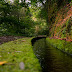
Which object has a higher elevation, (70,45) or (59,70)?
(70,45)

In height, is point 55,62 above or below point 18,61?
below

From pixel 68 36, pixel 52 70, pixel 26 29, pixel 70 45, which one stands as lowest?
pixel 52 70

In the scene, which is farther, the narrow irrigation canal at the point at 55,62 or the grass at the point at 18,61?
the narrow irrigation canal at the point at 55,62

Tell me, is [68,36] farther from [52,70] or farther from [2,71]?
[2,71]

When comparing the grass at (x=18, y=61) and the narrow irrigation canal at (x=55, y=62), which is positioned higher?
the grass at (x=18, y=61)

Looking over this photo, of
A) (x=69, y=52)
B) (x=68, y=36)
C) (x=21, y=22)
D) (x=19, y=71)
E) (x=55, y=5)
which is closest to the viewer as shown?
(x=19, y=71)

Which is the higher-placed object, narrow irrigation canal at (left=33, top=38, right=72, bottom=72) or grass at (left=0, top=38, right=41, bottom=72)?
grass at (left=0, top=38, right=41, bottom=72)

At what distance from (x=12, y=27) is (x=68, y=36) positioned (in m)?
9.69

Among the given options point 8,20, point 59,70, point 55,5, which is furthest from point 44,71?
point 8,20

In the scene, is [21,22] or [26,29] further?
[26,29]

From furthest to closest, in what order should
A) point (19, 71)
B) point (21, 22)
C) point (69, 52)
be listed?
point (21, 22)
point (69, 52)
point (19, 71)

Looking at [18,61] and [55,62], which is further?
[55,62]

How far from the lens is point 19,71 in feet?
3.77

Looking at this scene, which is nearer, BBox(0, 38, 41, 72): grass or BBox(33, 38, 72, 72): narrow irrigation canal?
BBox(0, 38, 41, 72): grass
